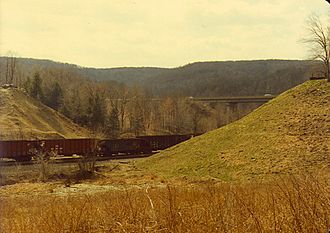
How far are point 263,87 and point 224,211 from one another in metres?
143

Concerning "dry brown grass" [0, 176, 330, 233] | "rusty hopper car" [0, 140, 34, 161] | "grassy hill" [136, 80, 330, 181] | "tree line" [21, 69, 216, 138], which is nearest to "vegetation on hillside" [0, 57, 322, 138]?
"tree line" [21, 69, 216, 138]

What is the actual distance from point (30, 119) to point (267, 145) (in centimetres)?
4289

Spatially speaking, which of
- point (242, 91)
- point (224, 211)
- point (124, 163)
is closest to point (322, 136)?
point (124, 163)

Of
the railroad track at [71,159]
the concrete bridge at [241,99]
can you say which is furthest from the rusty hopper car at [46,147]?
the concrete bridge at [241,99]

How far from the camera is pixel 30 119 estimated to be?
6638 centimetres

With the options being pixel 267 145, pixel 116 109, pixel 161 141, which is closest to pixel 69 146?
pixel 161 141

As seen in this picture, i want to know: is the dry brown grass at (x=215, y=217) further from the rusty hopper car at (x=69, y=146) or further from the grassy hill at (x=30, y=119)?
the grassy hill at (x=30, y=119)

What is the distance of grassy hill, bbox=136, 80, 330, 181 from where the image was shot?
28.3 metres

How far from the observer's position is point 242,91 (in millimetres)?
141375

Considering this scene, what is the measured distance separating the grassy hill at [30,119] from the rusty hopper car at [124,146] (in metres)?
15.9

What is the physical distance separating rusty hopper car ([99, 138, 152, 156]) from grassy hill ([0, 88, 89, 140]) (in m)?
15.9

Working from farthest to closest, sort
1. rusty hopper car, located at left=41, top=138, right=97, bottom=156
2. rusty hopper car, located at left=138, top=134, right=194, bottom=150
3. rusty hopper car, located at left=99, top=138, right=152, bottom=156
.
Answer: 1. rusty hopper car, located at left=138, top=134, right=194, bottom=150
2. rusty hopper car, located at left=99, top=138, right=152, bottom=156
3. rusty hopper car, located at left=41, top=138, right=97, bottom=156

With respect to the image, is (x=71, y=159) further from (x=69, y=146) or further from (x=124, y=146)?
(x=124, y=146)

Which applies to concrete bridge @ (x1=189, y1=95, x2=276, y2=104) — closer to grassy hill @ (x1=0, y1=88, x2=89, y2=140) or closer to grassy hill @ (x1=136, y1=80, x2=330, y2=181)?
grassy hill @ (x1=0, y1=88, x2=89, y2=140)
